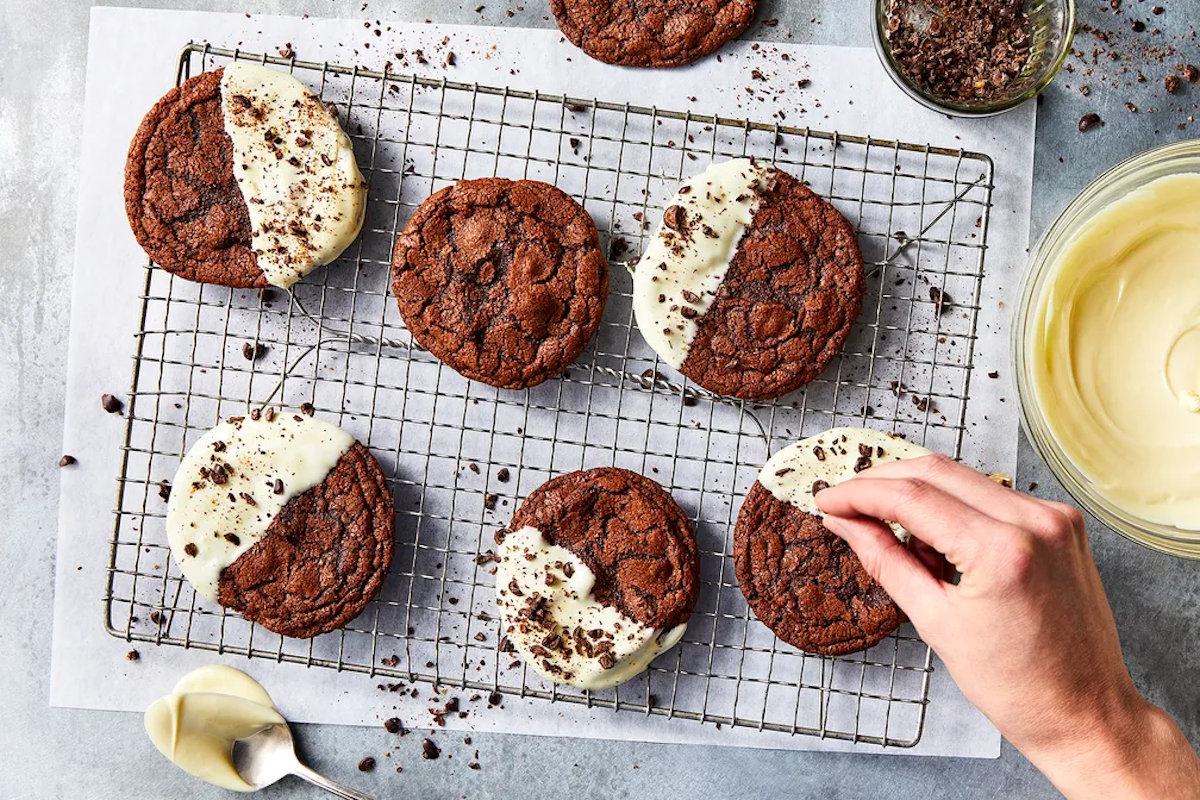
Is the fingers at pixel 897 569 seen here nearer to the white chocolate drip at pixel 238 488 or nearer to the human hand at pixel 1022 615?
the human hand at pixel 1022 615

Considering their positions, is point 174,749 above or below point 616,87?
below

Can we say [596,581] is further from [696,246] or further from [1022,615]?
[1022,615]

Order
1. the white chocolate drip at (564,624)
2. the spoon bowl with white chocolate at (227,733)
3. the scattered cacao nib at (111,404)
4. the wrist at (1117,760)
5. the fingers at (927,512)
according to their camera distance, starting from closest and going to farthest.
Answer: the fingers at (927,512)
the wrist at (1117,760)
the white chocolate drip at (564,624)
the spoon bowl with white chocolate at (227,733)
the scattered cacao nib at (111,404)

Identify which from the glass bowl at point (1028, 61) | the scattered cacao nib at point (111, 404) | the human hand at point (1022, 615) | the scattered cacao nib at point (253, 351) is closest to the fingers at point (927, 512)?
the human hand at point (1022, 615)

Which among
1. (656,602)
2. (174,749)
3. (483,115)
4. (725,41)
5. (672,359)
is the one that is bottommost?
(174,749)

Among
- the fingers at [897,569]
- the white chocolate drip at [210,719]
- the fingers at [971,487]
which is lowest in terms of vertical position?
the white chocolate drip at [210,719]

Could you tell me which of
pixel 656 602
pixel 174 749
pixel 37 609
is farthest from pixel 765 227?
pixel 37 609

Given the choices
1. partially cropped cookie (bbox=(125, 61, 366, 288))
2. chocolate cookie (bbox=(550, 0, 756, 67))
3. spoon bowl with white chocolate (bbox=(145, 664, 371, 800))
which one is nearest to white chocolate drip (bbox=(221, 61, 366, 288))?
partially cropped cookie (bbox=(125, 61, 366, 288))

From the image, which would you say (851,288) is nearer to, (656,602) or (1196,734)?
(656,602)
